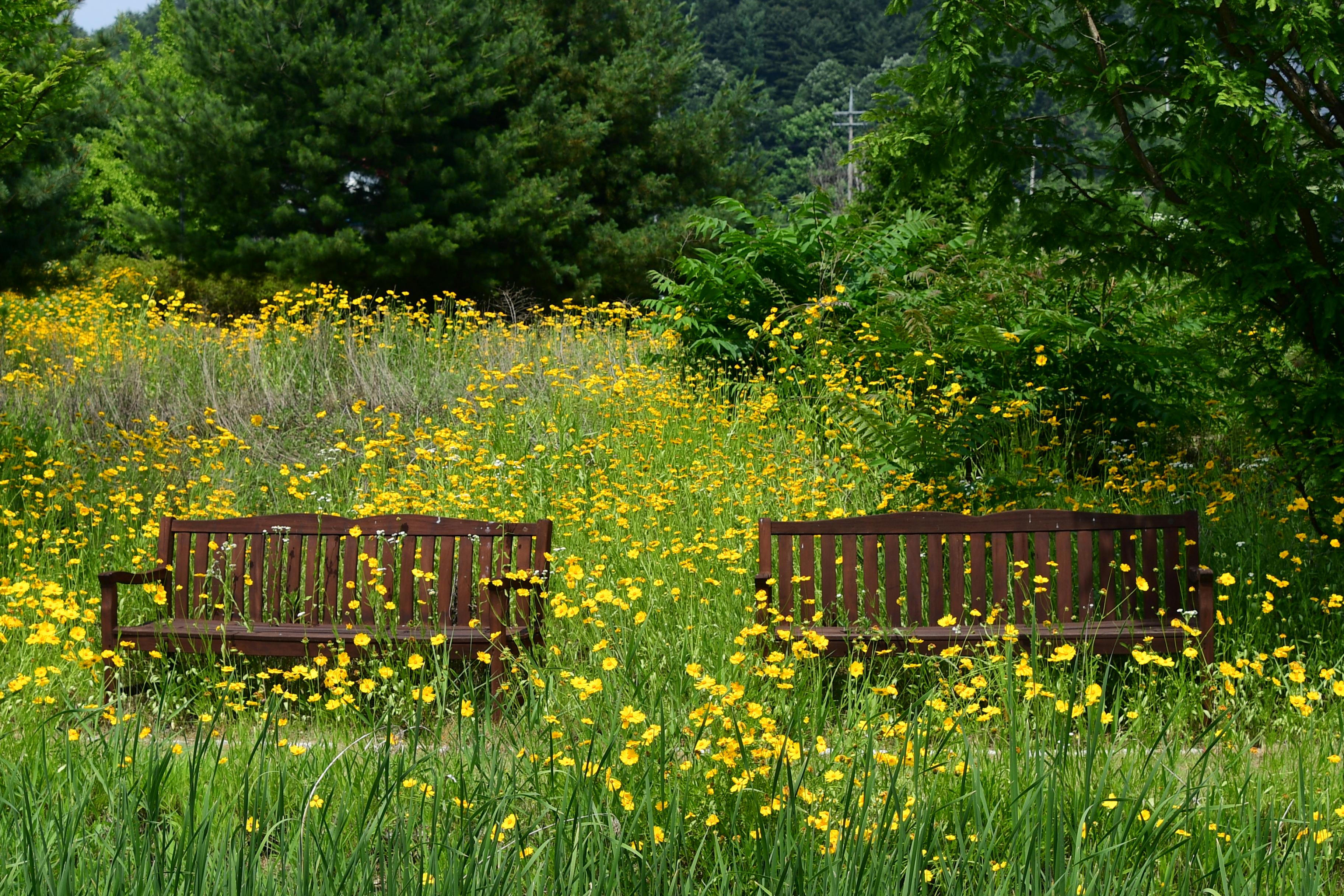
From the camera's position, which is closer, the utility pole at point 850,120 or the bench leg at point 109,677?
the bench leg at point 109,677

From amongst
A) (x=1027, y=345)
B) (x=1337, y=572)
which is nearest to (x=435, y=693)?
(x=1337, y=572)

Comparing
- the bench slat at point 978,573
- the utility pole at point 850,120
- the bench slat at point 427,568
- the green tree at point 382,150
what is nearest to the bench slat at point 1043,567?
the bench slat at point 978,573

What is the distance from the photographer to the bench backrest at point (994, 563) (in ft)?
12.8

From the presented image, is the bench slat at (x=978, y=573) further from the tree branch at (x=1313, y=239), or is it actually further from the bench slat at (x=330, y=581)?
the bench slat at (x=330, y=581)

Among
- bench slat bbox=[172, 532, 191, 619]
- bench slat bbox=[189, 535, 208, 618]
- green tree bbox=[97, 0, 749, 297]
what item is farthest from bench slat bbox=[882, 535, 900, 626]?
green tree bbox=[97, 0, 749, 297]

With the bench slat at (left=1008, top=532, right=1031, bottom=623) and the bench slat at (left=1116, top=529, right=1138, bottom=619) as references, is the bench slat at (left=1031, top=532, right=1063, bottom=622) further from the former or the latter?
the bench slat at (left=1116, top=529, right=1138, bottom=619)

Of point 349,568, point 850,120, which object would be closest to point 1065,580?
point 349,568

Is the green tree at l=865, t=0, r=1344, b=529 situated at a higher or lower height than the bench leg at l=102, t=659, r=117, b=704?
higher

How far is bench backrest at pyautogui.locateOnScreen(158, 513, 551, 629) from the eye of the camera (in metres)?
3.98

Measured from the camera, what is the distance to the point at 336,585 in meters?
4.23

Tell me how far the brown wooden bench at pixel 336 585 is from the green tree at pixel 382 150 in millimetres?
11580

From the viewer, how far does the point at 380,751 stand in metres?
2.17

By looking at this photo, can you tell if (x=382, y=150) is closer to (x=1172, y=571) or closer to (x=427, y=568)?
(x=427, y=568)

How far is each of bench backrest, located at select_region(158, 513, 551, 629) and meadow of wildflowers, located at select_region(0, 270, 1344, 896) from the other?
0.22 metres
